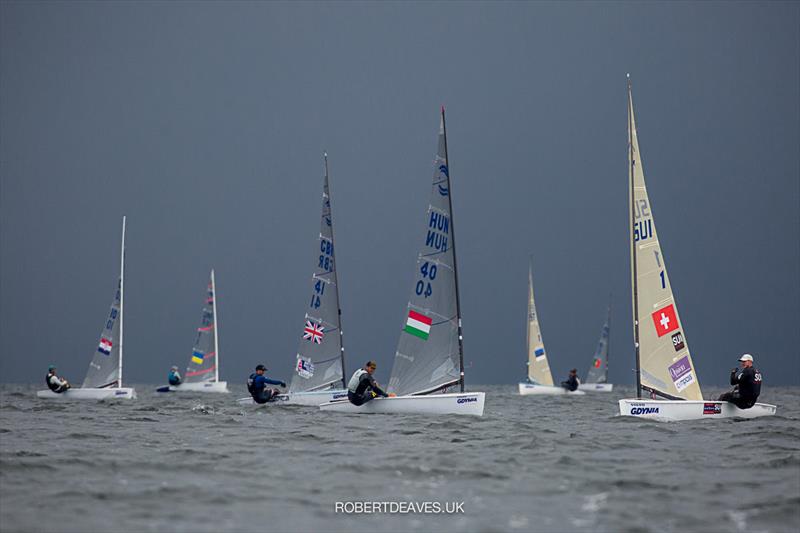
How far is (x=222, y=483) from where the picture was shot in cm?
1188

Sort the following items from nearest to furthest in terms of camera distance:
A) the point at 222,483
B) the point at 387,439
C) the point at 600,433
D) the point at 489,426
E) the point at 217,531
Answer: the point at 217,531
the point at 222,483
the point at 387,439
the point at 600,433
the point at 489,426

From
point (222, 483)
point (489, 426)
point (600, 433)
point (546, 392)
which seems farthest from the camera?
point (546, 392)

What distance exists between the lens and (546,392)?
5306cm

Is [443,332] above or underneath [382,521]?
above

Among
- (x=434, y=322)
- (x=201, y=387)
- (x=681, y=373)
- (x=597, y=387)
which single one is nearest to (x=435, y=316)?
(x=434, y=322)

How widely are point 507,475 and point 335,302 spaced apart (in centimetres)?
1880

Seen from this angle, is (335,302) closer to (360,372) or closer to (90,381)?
(360,372)

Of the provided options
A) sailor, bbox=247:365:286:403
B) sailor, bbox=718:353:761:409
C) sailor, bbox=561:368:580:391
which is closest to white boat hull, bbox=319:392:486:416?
sailor, bbox=718:353:761:409

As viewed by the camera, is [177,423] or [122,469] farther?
[177,423]

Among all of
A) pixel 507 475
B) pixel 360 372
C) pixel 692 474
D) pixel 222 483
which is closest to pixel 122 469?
pixel 222 483

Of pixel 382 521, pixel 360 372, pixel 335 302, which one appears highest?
pixel 335 302

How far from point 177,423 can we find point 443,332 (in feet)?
22.2

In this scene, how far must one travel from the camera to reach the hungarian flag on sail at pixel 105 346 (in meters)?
40.3

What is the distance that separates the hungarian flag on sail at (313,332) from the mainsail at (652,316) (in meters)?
12.1
